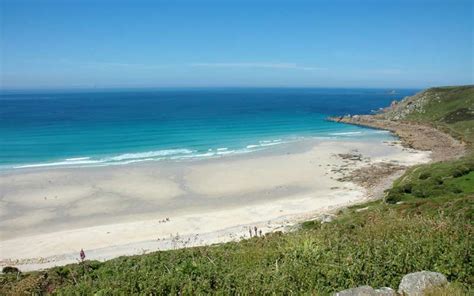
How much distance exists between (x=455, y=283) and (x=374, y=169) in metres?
41.1

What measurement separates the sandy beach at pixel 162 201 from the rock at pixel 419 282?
16.0 m

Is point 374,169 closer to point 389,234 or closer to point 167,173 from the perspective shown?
point 167,173

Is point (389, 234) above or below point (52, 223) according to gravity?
above

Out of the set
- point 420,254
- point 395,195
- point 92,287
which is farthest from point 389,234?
point 395,195

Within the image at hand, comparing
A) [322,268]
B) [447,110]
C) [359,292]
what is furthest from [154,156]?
[447,110]

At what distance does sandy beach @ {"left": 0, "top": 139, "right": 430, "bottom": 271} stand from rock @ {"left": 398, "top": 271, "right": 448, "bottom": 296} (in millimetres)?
16010

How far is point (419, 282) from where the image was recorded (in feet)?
21.9

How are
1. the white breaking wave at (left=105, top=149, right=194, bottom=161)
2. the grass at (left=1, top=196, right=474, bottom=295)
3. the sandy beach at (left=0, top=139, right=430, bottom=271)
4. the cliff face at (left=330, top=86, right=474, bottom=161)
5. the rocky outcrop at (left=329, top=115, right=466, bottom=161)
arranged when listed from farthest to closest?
the cliff face at (left=330, top=86, right=474, bottom=161) → the rocky outcrop at (left=329, top=115, right=466, bottom=161) → the white breaking wave at (left=105, top=149, right=194, bottom=161) → the sandy beach at (left=0, top=139, right=430, bottom=271) → the grass at (left=1, top=196, right=474, bottom=295)

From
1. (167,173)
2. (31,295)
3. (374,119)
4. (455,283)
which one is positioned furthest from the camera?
(374,119)

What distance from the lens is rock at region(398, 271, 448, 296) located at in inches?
256

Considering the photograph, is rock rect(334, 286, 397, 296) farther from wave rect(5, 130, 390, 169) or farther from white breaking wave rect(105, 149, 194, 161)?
white breaking wave rect(105, 149, 194, 161)

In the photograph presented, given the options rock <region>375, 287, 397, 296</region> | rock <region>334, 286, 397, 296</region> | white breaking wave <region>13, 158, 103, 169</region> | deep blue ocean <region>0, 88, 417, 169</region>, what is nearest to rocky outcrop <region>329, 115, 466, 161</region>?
deep blue ocean <region>0, 88, 417, 169</region>

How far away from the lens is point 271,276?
7.65 m

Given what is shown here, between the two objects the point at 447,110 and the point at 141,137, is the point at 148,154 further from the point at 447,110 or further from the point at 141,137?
the point at 447,110
